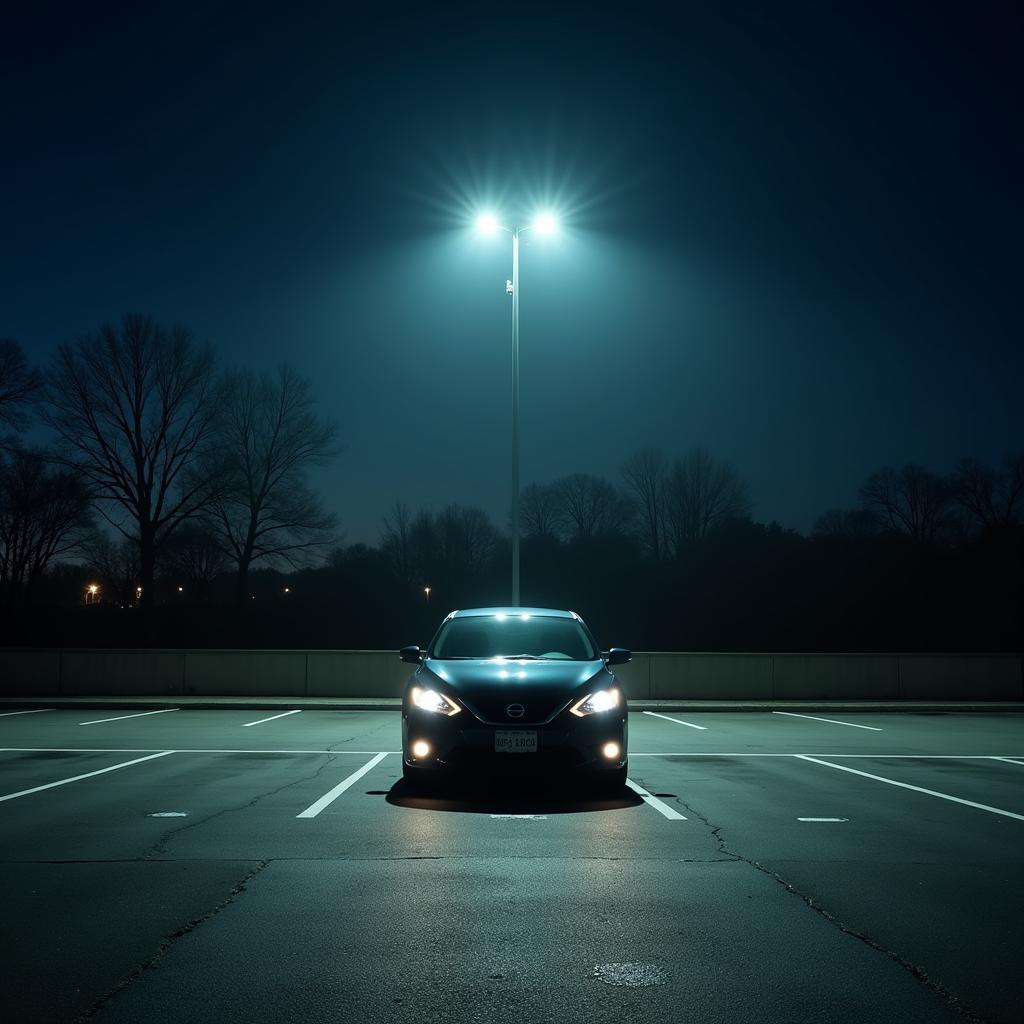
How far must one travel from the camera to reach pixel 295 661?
2525cm

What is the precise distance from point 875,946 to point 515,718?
4208 millimetres

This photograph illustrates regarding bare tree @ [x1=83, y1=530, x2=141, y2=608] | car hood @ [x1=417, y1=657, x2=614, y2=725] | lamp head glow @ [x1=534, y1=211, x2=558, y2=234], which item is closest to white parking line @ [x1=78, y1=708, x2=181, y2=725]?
car hood @ [x1=417, y1=657, x2=614, y2=725]

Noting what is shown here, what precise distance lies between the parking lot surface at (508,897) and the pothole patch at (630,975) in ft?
0.05

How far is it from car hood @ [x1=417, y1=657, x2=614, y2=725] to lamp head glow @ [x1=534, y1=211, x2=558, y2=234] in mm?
16828


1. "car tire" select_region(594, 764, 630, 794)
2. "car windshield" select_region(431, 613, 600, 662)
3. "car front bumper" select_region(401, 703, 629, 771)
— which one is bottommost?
Result: "car tire" select_region(594, 764, 630, 794)

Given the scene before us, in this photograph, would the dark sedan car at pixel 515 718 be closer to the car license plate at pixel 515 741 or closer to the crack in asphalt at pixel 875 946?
the car license plate at pixel 515 741

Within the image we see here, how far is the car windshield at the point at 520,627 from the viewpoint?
10148mm

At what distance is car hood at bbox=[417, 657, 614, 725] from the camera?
865cm

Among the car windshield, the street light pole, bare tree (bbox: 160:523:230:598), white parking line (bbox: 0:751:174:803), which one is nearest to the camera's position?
white parking line (bbox: 0:751:174:803)

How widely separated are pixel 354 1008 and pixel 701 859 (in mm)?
3429

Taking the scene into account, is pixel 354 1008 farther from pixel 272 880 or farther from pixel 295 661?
pixel 295 661

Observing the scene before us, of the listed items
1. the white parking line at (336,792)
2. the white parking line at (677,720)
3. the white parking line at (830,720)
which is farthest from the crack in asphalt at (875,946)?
the white parking line at (830,720)

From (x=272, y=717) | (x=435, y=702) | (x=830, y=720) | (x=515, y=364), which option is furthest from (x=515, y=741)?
(x=515, y=364)

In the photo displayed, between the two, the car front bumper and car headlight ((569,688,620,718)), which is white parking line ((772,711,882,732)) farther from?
the car front bumper
